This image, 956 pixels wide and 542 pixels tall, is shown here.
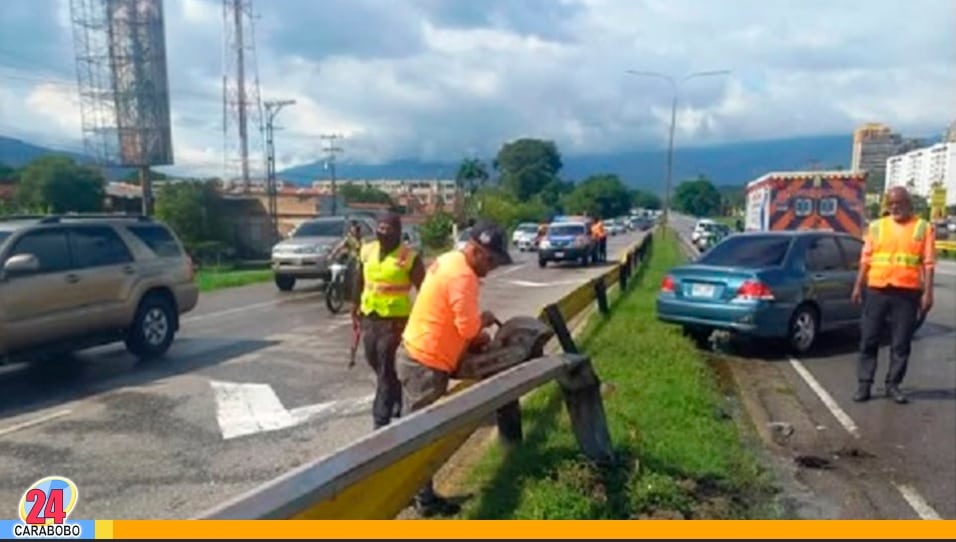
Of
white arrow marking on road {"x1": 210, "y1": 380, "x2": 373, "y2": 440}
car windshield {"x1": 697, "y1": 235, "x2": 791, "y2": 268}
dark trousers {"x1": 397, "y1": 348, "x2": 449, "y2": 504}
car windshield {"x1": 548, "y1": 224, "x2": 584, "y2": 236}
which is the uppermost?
car windshield {"x1": 697, "y1": 235, "x2": 791, "y2": 268}

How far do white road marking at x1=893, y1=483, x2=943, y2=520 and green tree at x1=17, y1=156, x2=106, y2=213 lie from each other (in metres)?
58.4

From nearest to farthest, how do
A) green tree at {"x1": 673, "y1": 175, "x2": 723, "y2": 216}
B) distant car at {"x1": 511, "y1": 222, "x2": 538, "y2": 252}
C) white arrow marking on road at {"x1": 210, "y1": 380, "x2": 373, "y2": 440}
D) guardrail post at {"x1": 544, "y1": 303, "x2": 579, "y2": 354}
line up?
1. guardrail post at {"x1": 544, "y1": 303, "x2": 579, "y2": 354}
2. white arrow marking on road at {"x1": 210, "y1": 380, "x2": 373, "y2": 440}
3. distant car at {"x1": 511, "y1": 222, "x2": 538, "y2": 252}
4. green tree at {"x1": 673, "y1": 175, "x2": 723, "y2": 216}

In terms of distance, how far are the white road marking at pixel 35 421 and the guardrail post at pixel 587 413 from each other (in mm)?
4620

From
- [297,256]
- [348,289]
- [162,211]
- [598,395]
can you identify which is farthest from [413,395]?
[162,211]

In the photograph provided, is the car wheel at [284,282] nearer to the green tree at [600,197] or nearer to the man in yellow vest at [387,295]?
the man in yellow vest at [387,295]

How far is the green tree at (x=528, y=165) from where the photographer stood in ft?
379

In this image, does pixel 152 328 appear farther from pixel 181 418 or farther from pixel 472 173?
pixel 472 173

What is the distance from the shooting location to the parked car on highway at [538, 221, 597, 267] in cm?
2675

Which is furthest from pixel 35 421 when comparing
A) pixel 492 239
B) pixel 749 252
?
pixel 749 252

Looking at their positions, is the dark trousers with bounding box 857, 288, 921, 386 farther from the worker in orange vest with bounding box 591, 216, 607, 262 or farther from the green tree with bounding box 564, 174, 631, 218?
the green tree with bounding box 564, 174, 631, 218

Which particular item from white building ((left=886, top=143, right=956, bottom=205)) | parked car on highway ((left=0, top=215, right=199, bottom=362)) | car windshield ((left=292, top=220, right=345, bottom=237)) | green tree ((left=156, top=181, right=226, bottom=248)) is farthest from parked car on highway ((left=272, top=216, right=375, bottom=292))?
white building ((left=886, top=143, right=956, bottom=205))

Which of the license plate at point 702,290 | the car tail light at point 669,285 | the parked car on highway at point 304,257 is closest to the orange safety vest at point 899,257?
the license plate at point 702,290

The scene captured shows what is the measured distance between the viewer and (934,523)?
2.42 m

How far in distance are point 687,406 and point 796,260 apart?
4184 millimetres
